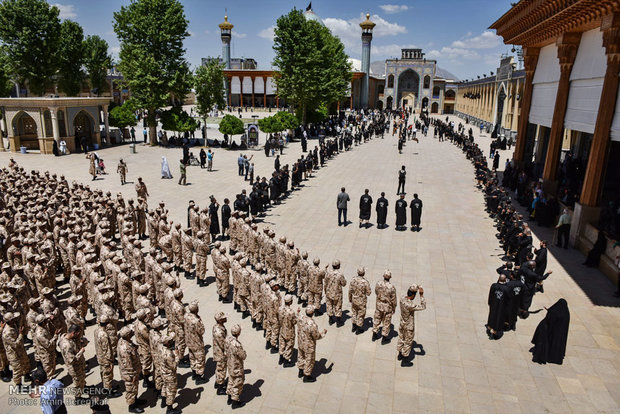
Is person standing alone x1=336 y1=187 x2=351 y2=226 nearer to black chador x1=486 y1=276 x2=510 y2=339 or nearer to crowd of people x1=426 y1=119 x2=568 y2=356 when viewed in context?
crowd of people x1=426 y1=119 x2=568 y2=356

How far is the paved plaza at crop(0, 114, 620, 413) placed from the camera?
23.4 feet

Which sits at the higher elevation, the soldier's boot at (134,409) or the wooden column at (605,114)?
the wooden column at (605,114)

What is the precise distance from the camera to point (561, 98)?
17.5 m

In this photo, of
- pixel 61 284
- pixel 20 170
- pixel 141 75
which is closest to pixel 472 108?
pixel 141 75

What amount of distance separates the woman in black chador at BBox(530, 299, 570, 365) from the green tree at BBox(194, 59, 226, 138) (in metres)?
30.6

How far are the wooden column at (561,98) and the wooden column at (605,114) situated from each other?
11.4 ft

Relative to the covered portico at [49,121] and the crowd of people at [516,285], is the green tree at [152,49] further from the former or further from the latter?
the crowd of people at [516,285]

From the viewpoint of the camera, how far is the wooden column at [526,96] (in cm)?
2217

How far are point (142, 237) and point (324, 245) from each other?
6189mm

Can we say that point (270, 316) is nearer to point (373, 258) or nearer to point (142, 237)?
point (373, 258)

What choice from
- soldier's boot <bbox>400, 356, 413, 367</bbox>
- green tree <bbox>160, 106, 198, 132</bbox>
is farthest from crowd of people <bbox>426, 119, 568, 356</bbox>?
green tree <bbox>160, 106, 198, 132</bbox>

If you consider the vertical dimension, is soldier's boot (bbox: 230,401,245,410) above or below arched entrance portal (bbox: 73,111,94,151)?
below

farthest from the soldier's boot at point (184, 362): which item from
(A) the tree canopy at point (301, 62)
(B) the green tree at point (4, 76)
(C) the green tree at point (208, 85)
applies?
(B) the green tree at point (4, 76)

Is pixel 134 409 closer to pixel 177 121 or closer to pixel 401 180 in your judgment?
pixel 401 180
